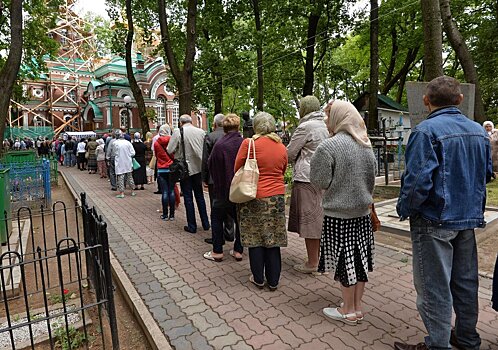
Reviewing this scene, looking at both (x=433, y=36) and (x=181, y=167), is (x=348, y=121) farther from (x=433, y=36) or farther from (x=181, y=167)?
(x=433, y=36)

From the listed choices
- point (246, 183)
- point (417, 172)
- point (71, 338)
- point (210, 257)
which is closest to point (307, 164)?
point (246, 183)

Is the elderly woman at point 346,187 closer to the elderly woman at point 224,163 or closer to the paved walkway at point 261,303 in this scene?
the paved walkway at point 261,303

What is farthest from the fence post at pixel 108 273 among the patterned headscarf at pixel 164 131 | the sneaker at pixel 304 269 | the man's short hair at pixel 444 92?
the patterned headscarf at pixel 164 131

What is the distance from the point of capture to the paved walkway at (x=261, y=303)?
296 cm

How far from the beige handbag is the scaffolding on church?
43.9 metres

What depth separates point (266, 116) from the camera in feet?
12.6

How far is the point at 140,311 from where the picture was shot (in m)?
3.50

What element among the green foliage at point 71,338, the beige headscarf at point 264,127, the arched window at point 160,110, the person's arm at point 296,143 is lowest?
the green foliage at point 71,338

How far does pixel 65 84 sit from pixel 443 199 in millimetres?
49381

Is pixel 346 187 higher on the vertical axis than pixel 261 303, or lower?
higher

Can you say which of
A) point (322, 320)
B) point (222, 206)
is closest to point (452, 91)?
point (322, 320)

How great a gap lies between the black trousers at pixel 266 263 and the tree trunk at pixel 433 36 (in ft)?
15.7

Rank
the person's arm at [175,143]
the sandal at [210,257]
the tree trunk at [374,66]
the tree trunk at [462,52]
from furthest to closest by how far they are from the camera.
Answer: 1. the tree trunk at [374,66]
2. the tree trunk at [462,52]
3. the person's arm at [175,143]
4. the sandal at [210,257]

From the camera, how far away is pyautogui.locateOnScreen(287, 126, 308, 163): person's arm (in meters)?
4.04
